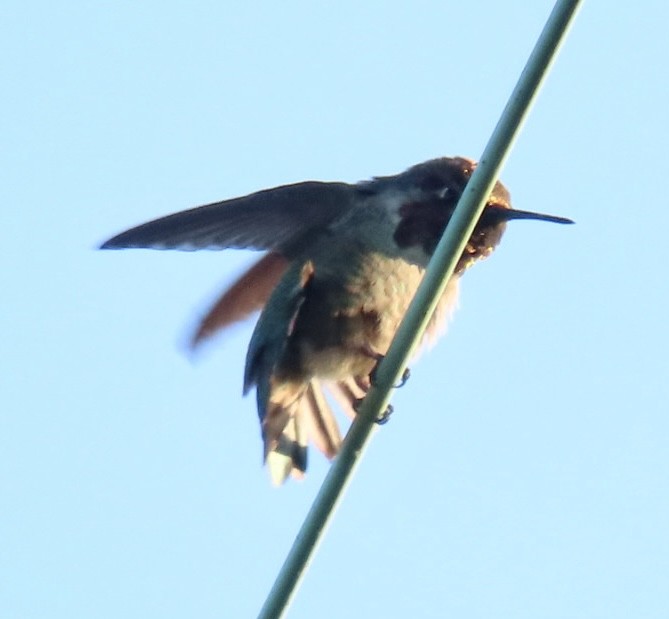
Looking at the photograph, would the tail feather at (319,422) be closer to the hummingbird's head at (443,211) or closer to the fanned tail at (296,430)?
the fanned tail at (296,430)

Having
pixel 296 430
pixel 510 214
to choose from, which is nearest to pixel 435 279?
pixel 510 214

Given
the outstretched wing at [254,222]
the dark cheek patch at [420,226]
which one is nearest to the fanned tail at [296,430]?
the outstretched wing at [254,222]

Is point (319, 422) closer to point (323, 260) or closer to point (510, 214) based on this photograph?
point (323, 260)

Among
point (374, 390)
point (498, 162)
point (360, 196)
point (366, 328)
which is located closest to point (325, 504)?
point (374, 390)

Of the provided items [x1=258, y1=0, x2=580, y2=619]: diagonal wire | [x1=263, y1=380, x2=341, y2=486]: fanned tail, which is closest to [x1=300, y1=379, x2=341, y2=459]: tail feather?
[x1=263, y1=380, x2=341, y2=486]: fanned tail

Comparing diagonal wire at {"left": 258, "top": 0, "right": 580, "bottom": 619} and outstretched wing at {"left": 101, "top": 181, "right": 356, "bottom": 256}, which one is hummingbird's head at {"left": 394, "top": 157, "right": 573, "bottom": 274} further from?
diagonal wire at {"left": 258, "top": 0, "right": 580, "bottom": 619}

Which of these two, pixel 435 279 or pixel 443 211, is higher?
pixel 435 279

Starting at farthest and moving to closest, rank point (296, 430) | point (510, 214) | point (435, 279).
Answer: point (296, 430) → point (510, 214) → point (435, 279)
